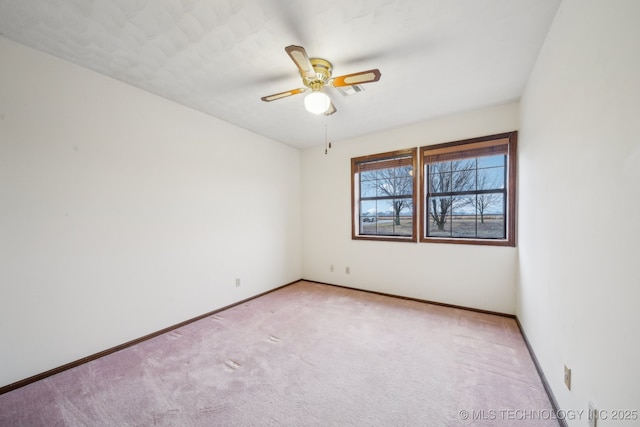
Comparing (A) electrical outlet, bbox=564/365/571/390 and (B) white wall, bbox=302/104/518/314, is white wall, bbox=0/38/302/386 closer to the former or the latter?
(B) white wall, bbox=302/104/518/314

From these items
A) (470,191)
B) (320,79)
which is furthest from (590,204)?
(470,191)

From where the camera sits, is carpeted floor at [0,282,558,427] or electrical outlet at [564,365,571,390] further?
carpeted floor at [0,282,558,427]

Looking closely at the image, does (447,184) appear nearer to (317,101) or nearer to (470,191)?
(470,191)

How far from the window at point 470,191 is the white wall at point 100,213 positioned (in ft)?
9.60

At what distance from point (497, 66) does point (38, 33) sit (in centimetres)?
375

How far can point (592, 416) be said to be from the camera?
1149 mm

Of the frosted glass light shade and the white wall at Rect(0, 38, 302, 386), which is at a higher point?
the frosted glass light shade

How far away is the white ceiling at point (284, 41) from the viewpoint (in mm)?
1579

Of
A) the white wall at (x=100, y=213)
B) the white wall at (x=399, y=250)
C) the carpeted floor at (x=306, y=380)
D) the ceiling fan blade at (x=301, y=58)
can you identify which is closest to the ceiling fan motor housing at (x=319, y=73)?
the ceiling fan blade at (x=301, y=58)

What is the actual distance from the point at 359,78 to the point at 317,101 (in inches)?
15.5

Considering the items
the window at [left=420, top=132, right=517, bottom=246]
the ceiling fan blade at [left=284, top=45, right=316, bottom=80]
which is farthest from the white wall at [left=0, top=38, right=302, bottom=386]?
the window at [left=420, top=132, right=517, bottom=246]

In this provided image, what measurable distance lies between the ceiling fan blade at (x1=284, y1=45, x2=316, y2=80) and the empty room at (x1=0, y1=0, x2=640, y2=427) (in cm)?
2

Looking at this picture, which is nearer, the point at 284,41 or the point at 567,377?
the point at 567,377

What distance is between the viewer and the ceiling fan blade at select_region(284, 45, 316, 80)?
5.08ft
